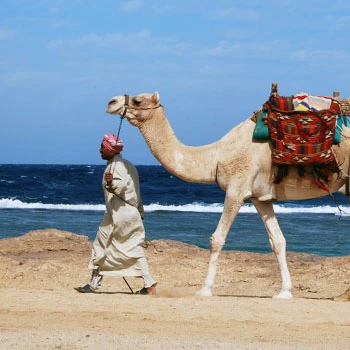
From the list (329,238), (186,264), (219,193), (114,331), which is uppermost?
(114,331)

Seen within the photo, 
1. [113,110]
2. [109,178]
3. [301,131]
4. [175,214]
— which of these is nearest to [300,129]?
[301,131]

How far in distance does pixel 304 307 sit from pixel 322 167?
1.51m

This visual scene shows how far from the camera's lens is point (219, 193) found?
52.2 metres

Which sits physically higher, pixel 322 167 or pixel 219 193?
pixel 322 167

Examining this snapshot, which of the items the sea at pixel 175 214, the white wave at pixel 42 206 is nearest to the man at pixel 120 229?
the sea at pixel 175 214

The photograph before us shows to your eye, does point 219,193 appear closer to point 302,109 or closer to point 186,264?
point 186,264

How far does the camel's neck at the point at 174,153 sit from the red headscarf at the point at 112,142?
1.06 ft

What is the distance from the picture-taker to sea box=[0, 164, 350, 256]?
890 inches

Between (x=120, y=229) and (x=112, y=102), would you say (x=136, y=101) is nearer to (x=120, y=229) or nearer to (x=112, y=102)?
(x=112, y=102)

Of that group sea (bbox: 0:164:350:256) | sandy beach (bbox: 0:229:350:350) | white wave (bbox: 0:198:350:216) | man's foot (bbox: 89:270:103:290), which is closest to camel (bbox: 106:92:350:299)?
sea (bbox: 0:164:350:256)

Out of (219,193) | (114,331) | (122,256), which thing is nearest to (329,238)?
(122,256)

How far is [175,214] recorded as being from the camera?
3556 cm

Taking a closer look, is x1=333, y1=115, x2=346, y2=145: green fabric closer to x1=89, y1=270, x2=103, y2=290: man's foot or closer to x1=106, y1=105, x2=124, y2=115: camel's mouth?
x1=106, y1=105, x2=124, y2=115: camel's mouth

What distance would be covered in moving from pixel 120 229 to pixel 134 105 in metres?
1.38
